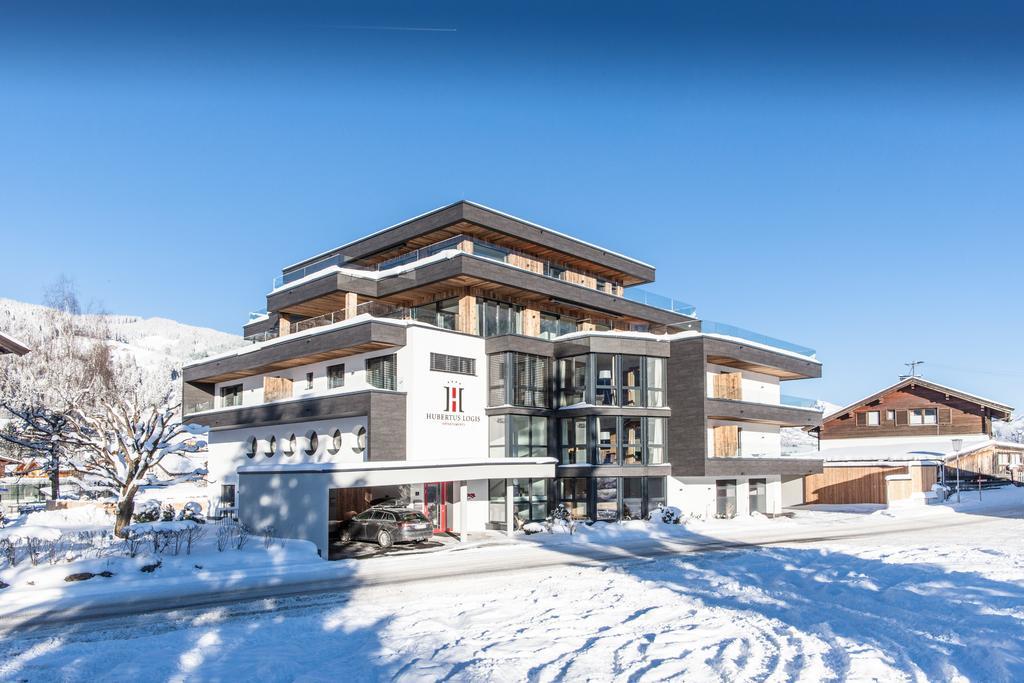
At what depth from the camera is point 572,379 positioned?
36406 mm

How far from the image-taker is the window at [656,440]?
3619 centimetres

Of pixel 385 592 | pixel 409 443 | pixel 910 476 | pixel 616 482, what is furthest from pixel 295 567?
pixel 910 476

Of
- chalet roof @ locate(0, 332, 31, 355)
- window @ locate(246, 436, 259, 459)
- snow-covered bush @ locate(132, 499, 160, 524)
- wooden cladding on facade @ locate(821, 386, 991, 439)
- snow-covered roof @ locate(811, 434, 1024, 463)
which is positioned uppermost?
chalet roof @ locate(0, 332, 31, 355)

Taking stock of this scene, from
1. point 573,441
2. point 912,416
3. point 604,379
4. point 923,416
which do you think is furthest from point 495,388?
point 923,416

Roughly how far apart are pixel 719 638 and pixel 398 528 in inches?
607

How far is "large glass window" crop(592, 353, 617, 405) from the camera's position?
35.3 meters

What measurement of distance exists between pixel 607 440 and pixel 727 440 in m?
7.35

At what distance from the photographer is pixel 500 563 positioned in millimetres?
22219

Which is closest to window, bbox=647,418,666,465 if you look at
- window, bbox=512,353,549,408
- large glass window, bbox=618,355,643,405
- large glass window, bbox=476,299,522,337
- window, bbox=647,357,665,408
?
window, bbox=647,357,665,408

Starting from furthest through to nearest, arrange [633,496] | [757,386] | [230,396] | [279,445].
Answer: [230,396] → [757,386] → [279,445] → [633,496]

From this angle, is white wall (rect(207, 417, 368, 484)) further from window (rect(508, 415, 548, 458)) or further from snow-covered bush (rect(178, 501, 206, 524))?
window (rect(508, 415, 548, 458))

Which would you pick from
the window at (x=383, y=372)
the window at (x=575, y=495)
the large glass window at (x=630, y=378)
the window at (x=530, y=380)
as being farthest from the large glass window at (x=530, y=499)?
the window at (x=383, y=372)

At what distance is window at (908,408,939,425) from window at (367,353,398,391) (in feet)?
139

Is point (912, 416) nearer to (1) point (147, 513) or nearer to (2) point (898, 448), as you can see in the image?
(2) point (898, 448)
